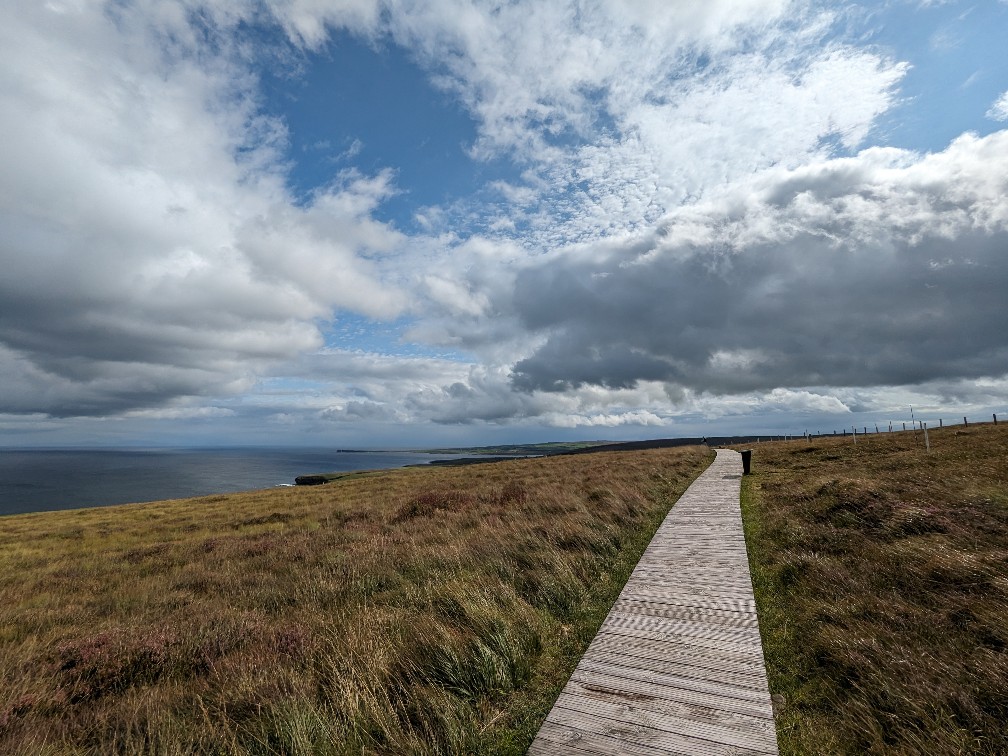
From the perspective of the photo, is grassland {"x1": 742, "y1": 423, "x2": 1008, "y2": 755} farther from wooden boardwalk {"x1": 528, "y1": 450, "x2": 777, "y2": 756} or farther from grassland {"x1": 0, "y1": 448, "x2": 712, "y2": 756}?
grassland {"x1": 0, "y1": 448, "x2": 712, "y2": 756}

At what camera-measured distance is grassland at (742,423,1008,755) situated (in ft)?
13.6

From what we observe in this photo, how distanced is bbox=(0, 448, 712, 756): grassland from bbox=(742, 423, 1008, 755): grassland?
2.52m

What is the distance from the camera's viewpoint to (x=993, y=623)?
536 centimetres

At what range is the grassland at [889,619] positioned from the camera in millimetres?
4152

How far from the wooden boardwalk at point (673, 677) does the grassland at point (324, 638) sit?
36cm

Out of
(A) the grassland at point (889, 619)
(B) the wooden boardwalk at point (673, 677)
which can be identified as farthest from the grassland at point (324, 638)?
(A) the grassland at point (889, 619)

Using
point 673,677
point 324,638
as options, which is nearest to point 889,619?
point 673,677

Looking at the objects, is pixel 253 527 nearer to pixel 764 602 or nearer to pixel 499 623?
pixel 499 623

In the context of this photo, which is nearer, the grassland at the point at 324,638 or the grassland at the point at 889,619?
the grassland at the point at 889,619

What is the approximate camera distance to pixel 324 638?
6.72 meters

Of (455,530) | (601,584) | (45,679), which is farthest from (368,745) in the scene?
(455,530)

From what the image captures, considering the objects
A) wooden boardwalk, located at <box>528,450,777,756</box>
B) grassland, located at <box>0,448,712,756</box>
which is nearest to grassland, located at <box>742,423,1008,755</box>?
wooden boardwalk, located at <box>528,450,777,756</box>

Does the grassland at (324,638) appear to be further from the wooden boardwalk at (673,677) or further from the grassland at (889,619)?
the grassland at (889,619)

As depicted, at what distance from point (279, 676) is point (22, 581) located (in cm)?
1423
